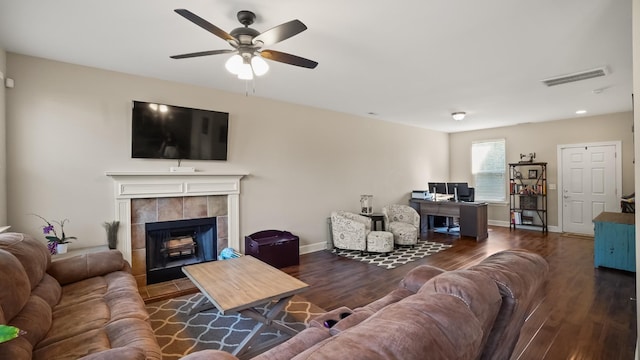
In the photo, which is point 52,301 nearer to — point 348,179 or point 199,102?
point 199,102

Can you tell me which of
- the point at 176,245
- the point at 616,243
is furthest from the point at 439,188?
the point at 176,245

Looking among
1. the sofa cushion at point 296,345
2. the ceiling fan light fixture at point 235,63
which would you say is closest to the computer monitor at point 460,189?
the ceiling fan light fixture at point 235,63

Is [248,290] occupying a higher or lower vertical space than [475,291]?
lower

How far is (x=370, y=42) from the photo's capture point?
2.83 m

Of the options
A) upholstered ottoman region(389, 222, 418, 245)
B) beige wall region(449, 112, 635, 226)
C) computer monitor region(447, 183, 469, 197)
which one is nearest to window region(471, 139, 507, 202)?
beige wall region(449, 112, 635, 226)

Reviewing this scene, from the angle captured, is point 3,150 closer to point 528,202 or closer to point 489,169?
point 489,169

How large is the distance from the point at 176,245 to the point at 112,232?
2.67 feet

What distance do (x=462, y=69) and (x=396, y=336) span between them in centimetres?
360

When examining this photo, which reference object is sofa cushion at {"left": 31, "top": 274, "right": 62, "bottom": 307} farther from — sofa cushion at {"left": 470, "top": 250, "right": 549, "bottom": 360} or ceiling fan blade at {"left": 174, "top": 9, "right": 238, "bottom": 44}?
sofa cushion at {"left": 470, "top": 250, "right": 549, "bottom": 360}

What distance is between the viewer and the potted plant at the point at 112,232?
3.44 meters

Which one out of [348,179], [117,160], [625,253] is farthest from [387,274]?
[117,160]

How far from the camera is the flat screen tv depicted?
363cm

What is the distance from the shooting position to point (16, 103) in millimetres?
3037

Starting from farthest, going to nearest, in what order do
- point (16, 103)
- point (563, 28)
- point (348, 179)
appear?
point (348, 179)
point (16, 103)
point (563, 28)
